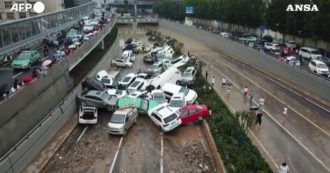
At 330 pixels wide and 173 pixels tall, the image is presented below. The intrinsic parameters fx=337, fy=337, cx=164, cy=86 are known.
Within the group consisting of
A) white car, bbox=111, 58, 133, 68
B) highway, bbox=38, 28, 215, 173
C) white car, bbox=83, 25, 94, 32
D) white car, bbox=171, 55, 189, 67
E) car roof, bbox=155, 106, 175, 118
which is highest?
white car, bbox=83, 25, 94, 32

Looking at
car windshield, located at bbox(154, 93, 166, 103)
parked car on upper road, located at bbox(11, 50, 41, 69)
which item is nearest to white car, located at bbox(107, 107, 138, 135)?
car windshield, located at bbox(154, 93, 166, 103)

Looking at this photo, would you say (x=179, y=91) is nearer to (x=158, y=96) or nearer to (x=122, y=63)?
Answer: (x=158, y=96)

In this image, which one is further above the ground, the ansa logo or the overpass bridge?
the ansa logo

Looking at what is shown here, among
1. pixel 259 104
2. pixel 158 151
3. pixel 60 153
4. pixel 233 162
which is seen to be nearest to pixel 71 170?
pixel 60 153

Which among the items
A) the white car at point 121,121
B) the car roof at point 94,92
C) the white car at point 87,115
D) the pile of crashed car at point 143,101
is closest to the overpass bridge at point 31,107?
the car roof at point 94,92

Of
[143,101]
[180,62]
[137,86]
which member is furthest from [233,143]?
[180,62]

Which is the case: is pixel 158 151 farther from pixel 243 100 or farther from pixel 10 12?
pixel 10 12

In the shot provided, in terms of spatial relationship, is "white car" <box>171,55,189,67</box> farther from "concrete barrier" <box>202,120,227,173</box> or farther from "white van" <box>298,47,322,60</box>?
"concrete barrier" <box>202,120,227,173</box>
